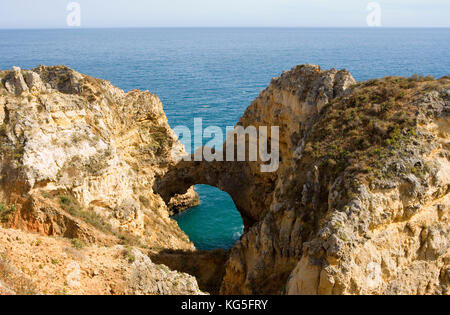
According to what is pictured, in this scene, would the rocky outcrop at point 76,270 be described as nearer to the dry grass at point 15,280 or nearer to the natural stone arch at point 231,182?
the dry grass at point 15,280

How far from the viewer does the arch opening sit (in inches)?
1661

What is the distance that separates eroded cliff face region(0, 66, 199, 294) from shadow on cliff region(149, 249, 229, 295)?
1955 mm

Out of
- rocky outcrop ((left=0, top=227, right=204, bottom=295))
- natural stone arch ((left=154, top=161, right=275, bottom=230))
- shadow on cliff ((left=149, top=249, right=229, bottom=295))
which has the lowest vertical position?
shadow on cliff ((left=149, top=249, right=229, bottom=295))

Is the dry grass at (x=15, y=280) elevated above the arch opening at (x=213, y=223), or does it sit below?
above

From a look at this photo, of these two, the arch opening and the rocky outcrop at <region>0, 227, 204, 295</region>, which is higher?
the rocky outcrop at <region>0, 227, 204, 295</region>

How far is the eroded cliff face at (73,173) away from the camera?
2417 centimetres

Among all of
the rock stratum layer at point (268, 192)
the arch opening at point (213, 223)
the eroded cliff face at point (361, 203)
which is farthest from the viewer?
the arch opening at point (213, 223)

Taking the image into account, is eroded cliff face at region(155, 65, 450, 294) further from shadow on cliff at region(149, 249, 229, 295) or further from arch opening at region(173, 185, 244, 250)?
arch opening at region(173, 185, 244, 250)

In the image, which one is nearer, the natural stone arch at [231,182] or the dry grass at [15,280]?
the dry grass at [15,280]

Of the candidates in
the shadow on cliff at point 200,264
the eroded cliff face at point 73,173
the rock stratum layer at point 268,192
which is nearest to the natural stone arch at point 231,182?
the rock stratum layer at point 268,192

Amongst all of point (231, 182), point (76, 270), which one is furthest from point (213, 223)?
point (76, 270)

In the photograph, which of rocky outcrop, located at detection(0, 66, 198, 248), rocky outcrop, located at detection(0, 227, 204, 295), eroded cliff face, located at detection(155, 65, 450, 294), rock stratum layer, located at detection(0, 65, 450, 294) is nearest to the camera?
rocky outcrop, located at detection(0, 227, 204, 295)

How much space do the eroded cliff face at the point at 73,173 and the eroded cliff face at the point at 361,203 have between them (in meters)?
5.89

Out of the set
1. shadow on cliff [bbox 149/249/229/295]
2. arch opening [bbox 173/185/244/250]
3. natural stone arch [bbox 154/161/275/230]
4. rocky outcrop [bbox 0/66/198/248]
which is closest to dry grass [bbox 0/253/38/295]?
rocky outcrop [bbox 0/66/198/248]
